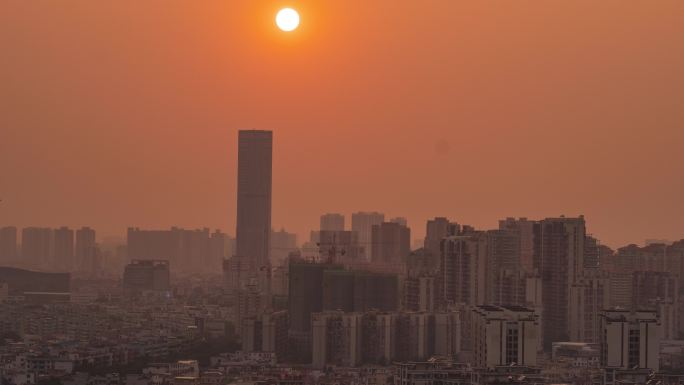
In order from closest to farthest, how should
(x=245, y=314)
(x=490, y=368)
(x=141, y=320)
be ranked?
(x=490, y=368) < (x=245, y=314) < (x=141, y=320)

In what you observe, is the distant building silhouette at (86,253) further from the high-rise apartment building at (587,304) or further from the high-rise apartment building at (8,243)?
the high-rise apartment building at (587,304)

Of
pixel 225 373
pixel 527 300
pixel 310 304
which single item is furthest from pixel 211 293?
pixel 225 373

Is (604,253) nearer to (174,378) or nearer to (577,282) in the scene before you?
(577,282)

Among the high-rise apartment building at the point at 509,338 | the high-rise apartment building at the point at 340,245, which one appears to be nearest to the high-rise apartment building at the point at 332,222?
the high-rise apartment building at the point at 340,245

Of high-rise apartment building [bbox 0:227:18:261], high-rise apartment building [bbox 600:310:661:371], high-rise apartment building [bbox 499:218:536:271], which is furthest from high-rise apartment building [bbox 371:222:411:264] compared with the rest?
high-rise apartment building [bbox 600:310:661:371]

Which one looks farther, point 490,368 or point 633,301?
point 633,301

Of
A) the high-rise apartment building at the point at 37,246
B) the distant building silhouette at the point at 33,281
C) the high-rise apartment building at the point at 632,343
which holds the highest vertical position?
the high-rise apartment building at the point at 37,246

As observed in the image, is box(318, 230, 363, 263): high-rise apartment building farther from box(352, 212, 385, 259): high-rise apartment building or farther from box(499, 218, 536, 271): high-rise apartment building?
box(499, 218, 536, 271): high-rise apartment building
